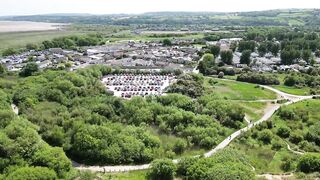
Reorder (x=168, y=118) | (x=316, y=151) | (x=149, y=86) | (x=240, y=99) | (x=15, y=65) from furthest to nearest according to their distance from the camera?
1. (x=15, y=65)
2. (x=149, y=86)
3. (x=240, y=99)
4. (x=168, y=118)
5. (x=316, y=151)

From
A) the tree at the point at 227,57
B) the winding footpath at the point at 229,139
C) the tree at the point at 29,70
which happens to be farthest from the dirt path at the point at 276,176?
the tree at the point at 227,57

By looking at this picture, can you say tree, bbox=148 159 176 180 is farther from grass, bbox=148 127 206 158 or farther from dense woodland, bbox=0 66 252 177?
grass, bbox=148 127 206 158

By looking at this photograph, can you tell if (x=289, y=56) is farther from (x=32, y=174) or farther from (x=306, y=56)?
(x=32, y=174)

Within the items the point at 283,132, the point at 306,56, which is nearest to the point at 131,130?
the point at 283,132

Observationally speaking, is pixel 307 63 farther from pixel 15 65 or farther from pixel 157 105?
pixel 15 65

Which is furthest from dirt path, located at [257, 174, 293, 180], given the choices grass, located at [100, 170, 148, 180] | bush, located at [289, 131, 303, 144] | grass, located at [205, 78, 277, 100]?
grass, located at [205, 78, 277, 100]

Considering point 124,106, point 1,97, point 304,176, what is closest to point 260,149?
point 304,176
